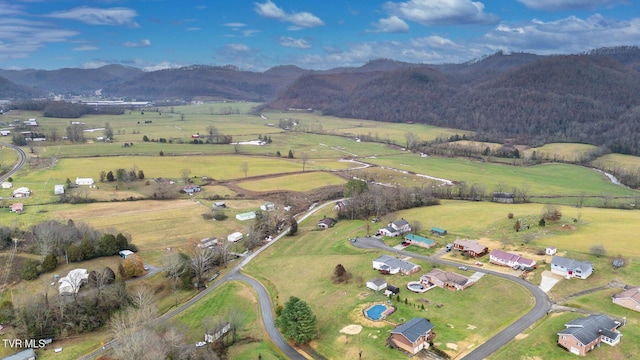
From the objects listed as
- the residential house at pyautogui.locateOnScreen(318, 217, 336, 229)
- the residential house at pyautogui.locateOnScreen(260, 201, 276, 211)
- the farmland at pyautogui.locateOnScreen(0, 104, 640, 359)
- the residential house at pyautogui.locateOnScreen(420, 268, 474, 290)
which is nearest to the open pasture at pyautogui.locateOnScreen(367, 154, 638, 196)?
the farmland at pyautogui.locateOnScreen(0, 104, 640, 359)

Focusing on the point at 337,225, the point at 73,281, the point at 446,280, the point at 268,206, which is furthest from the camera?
the point at 268,206

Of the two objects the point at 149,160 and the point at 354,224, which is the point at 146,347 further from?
the point at 149,160

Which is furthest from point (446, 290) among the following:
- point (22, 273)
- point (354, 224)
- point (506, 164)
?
point (506, 164)

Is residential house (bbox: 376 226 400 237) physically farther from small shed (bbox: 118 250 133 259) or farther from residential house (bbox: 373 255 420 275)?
small shed (bbox: 118 250 133 259)

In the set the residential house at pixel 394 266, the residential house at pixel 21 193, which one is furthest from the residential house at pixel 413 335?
the residential house at pixel 21 193

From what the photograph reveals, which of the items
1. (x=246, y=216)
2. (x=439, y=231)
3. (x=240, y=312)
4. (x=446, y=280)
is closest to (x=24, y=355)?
(x=240, y=312)

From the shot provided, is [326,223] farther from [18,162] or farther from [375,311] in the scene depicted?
[18,162]
